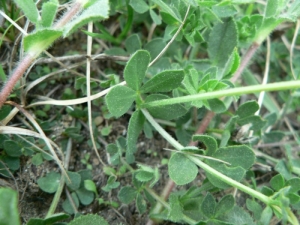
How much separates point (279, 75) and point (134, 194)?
1745 millimetres

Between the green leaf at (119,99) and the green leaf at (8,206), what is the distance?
2.14 ft

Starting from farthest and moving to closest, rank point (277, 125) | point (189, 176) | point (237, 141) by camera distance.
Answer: point (277, 125), point (237, 141), point (189, 176)

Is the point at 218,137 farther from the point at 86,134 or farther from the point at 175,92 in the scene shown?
the point at 86,134

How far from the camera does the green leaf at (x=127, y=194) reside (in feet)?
7.15

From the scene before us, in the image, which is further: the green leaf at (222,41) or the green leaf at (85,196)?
the green leaf at (222,41)

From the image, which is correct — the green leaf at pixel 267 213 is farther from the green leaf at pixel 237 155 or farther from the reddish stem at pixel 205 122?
the reddish stem at pixel 205 122

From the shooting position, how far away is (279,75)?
3.20m

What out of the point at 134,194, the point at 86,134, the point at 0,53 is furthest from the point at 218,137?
the point at 0,53

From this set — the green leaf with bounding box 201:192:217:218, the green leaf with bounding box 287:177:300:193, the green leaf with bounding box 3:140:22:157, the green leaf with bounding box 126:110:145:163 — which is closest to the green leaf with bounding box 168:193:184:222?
the green leaf with bounding box 201:192:217:218

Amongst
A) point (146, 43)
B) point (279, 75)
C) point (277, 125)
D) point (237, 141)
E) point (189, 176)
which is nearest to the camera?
point (189, 176)

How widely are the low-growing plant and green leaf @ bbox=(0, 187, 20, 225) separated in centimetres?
36

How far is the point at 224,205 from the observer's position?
6.89 ft

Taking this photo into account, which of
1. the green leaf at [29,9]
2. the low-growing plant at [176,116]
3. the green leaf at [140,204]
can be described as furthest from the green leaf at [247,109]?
the green leaf at [29,9]

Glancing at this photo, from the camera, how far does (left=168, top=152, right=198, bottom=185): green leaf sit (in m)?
1.92
